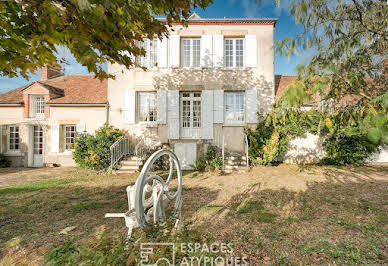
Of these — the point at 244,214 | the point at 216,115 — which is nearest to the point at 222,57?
the point at 216,115

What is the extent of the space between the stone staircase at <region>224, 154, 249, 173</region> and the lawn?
1.31m

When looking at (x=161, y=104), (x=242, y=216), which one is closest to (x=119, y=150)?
(x=161, y=104)

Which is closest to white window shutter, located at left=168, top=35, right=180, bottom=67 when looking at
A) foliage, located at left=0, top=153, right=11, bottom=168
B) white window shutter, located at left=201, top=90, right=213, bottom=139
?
white window shutter, located at left=201, top=90, right=213, bottom=139

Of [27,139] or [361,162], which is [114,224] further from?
[361,162]

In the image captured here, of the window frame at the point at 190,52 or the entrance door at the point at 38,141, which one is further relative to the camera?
the entrance door at the point at 38,141

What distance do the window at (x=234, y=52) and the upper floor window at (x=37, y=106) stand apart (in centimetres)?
1055

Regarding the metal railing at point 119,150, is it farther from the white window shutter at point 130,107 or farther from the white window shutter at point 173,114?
the white window shutter at point 173,114

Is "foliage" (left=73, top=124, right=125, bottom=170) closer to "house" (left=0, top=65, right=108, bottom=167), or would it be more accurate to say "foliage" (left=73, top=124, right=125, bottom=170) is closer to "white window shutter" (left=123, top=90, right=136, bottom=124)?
"white window shutter" (left=123, top=90, right=136, bottom=124)

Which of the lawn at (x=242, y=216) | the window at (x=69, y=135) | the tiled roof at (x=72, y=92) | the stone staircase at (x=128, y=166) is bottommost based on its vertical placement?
the lawn at (x=242, y=216)

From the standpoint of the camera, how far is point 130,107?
966cm

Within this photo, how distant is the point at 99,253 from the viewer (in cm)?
199

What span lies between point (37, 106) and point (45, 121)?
1.28m

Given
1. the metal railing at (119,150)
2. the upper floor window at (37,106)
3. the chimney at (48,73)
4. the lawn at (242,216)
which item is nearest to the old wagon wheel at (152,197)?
the lawn at (242,216)

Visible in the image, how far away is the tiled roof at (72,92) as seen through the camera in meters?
10.1
